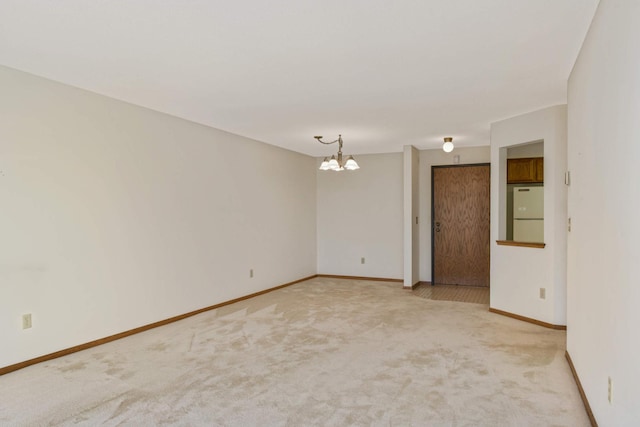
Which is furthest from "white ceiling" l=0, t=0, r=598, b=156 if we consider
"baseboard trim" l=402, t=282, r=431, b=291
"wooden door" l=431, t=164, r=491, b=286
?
"baseboard trim" l=402, t=282, r=431, b=291

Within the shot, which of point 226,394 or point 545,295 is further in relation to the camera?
point 545,295

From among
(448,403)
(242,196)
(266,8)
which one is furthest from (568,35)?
(242,196)

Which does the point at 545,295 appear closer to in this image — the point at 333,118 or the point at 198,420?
the point at 333,118

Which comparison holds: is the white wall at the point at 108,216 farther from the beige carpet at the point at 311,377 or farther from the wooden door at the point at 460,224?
the wooden door at the point at 460,224

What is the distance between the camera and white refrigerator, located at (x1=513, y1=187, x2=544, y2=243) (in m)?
5.76

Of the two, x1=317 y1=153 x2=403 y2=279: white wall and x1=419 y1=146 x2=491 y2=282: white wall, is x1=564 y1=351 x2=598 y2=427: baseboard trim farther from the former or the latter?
x1=317 y1=153 x2=403 y2=279: white wall

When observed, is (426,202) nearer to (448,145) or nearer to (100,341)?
(448,145)

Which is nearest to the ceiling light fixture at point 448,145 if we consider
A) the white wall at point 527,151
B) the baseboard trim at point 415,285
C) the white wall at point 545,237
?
the white wall at point 545,237

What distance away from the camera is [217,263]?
17.8 ft

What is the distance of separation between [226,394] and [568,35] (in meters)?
3.25

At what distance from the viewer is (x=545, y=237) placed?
177 inches

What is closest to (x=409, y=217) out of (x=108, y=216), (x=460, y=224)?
(x=460, y=224)

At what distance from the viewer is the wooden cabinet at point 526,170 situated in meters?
5.78

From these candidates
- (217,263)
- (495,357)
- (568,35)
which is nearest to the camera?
(568,35)
